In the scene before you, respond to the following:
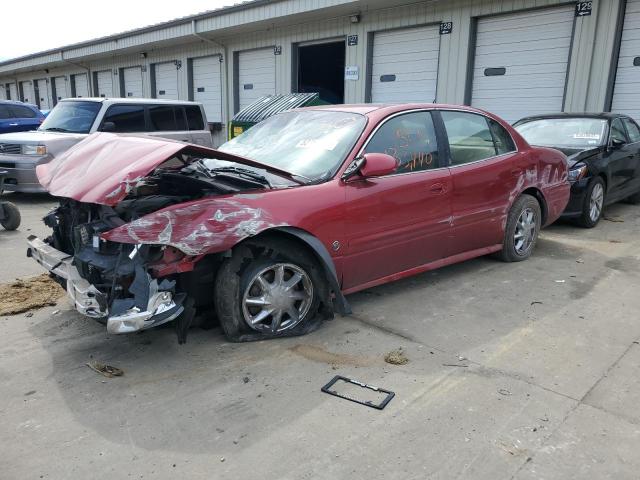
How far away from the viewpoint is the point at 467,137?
16.1 feet

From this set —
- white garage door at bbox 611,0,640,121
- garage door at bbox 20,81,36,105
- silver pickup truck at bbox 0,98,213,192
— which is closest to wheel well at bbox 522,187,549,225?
white garage door at bbox 611,0,640,121

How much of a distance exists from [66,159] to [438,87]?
9.20 m

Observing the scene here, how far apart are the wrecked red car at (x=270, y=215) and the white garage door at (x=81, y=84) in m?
23.5

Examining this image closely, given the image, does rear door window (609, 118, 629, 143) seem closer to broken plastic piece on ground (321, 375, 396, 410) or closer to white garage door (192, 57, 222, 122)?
broken plastic piece on ground (321, 375, 396, 410)

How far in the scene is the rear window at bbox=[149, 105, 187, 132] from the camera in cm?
958

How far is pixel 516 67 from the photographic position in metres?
10.4

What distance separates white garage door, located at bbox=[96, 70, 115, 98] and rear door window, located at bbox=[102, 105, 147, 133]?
15419mm

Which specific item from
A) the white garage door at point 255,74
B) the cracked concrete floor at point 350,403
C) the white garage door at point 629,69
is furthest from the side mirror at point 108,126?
the white garage door at point 629,69

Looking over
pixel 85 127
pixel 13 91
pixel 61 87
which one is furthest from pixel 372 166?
pixel 13 91

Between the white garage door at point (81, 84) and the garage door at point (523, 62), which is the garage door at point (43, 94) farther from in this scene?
the garage door at point (523, 62)

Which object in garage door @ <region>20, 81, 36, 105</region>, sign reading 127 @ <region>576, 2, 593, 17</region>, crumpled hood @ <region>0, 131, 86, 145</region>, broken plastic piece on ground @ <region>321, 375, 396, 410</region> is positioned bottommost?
broken plastic piece on ground @ <region>321, 375, 396, 410</region>

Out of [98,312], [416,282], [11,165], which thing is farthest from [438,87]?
[98,312]

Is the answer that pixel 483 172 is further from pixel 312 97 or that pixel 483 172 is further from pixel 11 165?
pixel 11 165

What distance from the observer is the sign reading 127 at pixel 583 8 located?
9.23 m
